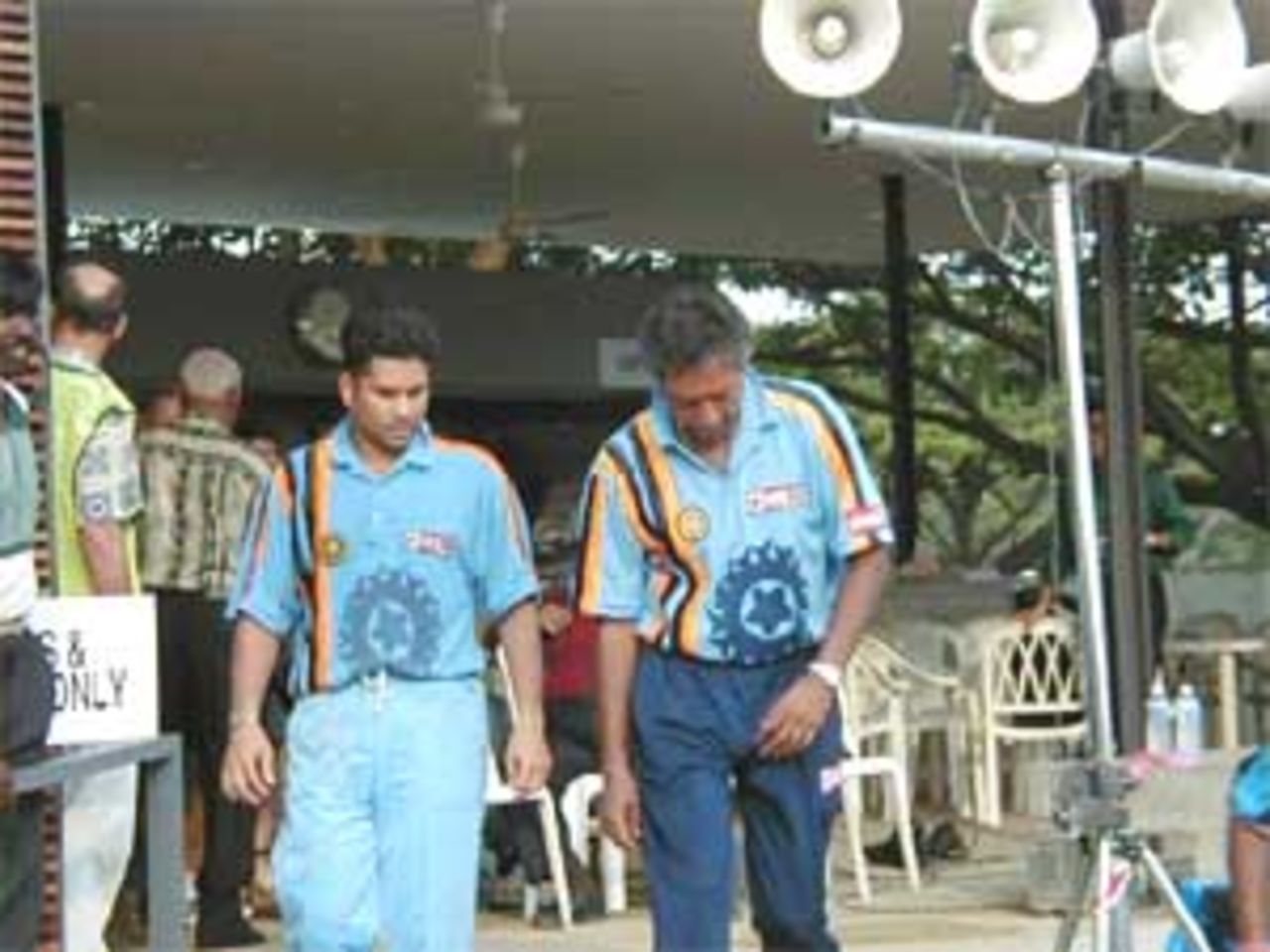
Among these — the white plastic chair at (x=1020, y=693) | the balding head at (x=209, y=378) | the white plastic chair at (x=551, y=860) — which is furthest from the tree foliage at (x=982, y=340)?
the balding head at (x=209, y=378)

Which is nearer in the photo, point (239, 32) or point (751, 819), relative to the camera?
point (751, 819)

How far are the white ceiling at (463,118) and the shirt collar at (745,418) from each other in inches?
143

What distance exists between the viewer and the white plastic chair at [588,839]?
320 inches

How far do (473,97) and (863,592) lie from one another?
660cm

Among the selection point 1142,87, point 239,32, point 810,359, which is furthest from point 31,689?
point 810,359

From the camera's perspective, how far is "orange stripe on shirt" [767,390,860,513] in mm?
5035

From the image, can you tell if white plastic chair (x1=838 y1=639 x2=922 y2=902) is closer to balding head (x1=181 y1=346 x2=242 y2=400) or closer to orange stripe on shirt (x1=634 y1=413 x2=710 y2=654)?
balding head (x1=181 y1=346 x2=242 y2=400)

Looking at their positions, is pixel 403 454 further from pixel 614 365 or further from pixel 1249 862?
pixel 614 365

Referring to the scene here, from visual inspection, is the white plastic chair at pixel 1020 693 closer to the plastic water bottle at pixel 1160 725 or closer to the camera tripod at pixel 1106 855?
the plastic water bottle at pixel 1160 725

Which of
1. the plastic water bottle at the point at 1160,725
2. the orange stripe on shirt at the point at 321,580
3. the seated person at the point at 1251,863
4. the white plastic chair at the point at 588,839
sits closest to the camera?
the orange stripe on shirt at the point at 321,580

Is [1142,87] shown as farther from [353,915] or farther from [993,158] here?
[353,915]

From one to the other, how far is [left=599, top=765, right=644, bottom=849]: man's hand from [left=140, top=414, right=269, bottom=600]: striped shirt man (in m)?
2.73

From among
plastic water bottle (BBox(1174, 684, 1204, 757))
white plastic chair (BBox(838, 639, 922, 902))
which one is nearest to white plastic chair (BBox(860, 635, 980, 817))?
white plastic chair (BBox(838, 639, 922, 902))

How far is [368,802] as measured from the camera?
496 centimetres
